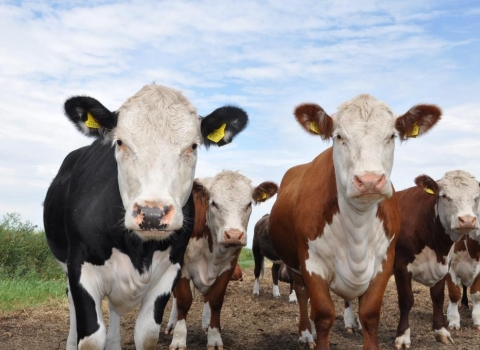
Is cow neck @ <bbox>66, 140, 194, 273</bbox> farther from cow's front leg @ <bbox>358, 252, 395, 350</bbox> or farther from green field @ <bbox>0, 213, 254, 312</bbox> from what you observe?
green field @ <bbox>0, 213, 254, 312</bbox>

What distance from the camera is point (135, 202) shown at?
12.3 feet

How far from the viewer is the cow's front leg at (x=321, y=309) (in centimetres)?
523

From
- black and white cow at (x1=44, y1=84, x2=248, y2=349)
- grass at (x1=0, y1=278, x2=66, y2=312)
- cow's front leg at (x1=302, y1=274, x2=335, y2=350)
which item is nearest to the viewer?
black and white cow at (x1=44, y1=84, x2=248, y2=349)

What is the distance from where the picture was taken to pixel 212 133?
4750 mm

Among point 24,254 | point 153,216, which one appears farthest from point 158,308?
point 24,254

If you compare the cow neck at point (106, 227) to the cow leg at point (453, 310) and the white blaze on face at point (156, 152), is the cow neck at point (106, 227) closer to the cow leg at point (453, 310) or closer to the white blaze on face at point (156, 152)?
the white blaze on face at point (156, 152)

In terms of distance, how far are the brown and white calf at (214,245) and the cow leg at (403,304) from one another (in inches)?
82.5

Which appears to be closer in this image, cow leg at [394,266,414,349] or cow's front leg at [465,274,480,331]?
cow leg at [394,266,414,349]

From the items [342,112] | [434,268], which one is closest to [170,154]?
[342,112]

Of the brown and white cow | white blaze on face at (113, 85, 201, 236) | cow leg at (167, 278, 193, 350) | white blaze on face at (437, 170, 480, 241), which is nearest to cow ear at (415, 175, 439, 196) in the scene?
white blaze on face at (437, 170, 480, 241)

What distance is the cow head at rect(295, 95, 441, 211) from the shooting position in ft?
15.0

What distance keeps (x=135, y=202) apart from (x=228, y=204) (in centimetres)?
374

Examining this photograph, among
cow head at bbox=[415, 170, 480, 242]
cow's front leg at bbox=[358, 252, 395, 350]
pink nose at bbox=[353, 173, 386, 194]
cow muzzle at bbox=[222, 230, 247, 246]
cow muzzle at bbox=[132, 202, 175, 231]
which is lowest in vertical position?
cow's front leg at bbox=[358, 252, 395, 350]

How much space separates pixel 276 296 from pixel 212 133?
896 centimetres
